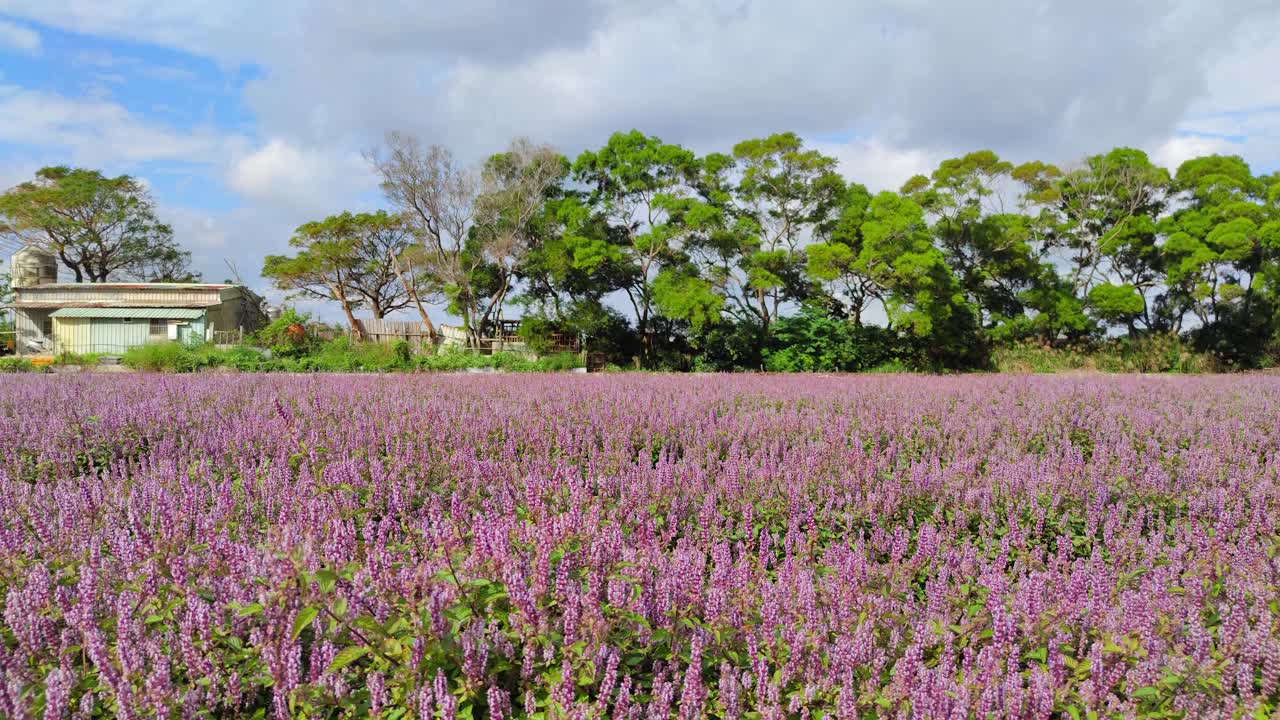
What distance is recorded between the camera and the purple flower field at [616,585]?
1.72m

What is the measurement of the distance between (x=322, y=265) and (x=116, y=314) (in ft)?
28.9

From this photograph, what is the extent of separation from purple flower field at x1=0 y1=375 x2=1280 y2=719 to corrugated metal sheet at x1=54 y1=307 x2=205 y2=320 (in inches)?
1262

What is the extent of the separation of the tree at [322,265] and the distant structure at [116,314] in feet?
8.28

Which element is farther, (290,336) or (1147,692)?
(290,336)

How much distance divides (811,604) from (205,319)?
36.4 meters

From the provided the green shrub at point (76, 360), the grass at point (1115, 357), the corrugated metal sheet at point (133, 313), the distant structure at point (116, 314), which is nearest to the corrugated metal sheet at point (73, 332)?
the distant structure at point (116, 314)

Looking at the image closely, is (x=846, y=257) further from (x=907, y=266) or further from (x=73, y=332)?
(x=73, y=332)

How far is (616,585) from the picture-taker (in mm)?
1910

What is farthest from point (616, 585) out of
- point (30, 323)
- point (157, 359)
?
point (30, 323)

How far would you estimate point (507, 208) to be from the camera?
88.7 feet

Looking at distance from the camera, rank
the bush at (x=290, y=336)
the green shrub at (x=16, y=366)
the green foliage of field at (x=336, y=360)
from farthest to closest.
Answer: the bush at (x=290, y=336)
the green foliage of field at (x=336, y=360)
the green shrub at (x=16, y=366)

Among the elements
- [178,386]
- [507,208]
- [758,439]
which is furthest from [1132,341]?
[178,386]

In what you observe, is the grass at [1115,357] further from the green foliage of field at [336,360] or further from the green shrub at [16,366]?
the green shrub at [16,366]

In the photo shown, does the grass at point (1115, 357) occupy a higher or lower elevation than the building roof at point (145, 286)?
lower
